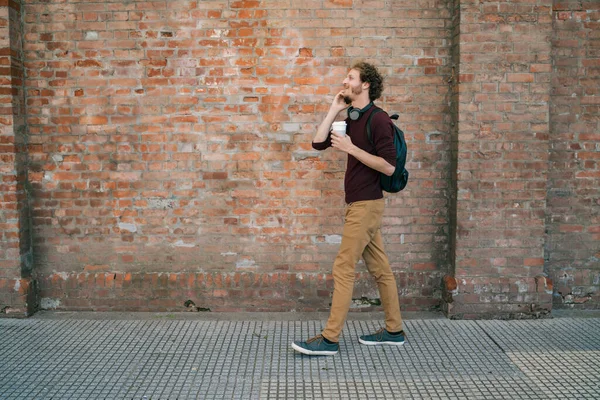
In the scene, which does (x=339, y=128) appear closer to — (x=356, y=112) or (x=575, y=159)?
(x=356, y=112)

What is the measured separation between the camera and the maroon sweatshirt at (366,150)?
4.03m

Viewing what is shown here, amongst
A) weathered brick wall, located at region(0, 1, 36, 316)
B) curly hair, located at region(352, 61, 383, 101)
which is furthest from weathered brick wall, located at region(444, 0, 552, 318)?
weathered brick wall, located at region(0, 1, 36, 316)

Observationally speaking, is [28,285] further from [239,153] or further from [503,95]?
[503,95]

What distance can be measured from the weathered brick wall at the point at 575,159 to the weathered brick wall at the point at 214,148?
1.07 metres

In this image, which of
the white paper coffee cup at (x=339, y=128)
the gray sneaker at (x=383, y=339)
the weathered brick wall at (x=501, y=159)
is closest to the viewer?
the white paper coffee cup at (x=339, y=128)

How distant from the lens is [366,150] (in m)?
4.16

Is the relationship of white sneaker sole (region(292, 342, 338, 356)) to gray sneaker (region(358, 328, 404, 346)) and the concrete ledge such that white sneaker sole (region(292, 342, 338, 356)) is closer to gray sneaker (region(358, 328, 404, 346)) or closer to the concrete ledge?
gray sneaker (region(358, 328, 404, 346))

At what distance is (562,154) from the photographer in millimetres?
5133

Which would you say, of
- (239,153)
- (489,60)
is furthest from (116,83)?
(489,60)

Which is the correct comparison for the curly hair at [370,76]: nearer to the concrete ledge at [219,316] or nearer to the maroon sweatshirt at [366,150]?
the maroon sweatshirt at [366,150]

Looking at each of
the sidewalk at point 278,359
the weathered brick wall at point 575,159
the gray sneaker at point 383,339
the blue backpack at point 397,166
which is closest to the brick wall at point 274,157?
the weathered brick wall at point 575,159

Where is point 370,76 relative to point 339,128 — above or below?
above

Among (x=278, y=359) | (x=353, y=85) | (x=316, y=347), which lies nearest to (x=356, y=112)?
(x=353, y=85)

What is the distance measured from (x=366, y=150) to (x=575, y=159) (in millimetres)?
2347
